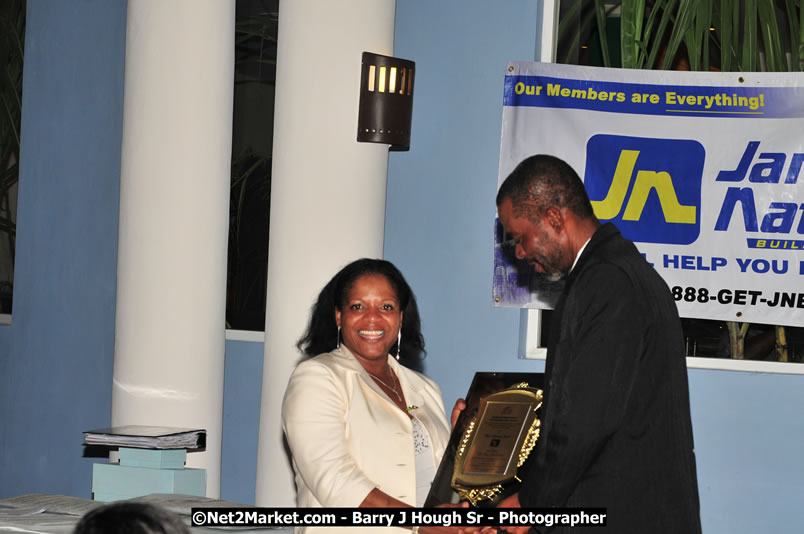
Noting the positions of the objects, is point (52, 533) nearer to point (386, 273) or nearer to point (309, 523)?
point (309, 523)

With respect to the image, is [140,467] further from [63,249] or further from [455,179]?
[63,249]

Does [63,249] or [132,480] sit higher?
[63,249]

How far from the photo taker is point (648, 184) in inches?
184

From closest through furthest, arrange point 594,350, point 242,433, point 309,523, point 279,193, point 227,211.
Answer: point 594,350
point 309,523
point 279,193
point 227,211
point 242,433

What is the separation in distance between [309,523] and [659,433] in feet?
3.29

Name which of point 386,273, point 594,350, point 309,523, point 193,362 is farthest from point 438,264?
point 594,350

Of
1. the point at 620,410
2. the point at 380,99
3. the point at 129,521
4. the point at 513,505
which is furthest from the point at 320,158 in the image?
the point at 129,521

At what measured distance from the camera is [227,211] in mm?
4734

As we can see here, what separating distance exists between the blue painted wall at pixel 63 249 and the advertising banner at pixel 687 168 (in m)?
2.13

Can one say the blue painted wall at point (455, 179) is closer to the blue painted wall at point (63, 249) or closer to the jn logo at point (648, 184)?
the jn logo at point (648, 184)

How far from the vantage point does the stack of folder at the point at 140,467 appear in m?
3.50

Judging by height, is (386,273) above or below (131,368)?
above

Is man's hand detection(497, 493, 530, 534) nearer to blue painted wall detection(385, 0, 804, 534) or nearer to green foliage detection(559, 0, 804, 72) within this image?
blue painted wall detection(385, 0, 804, 534)

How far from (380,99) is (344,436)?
6.12ft
